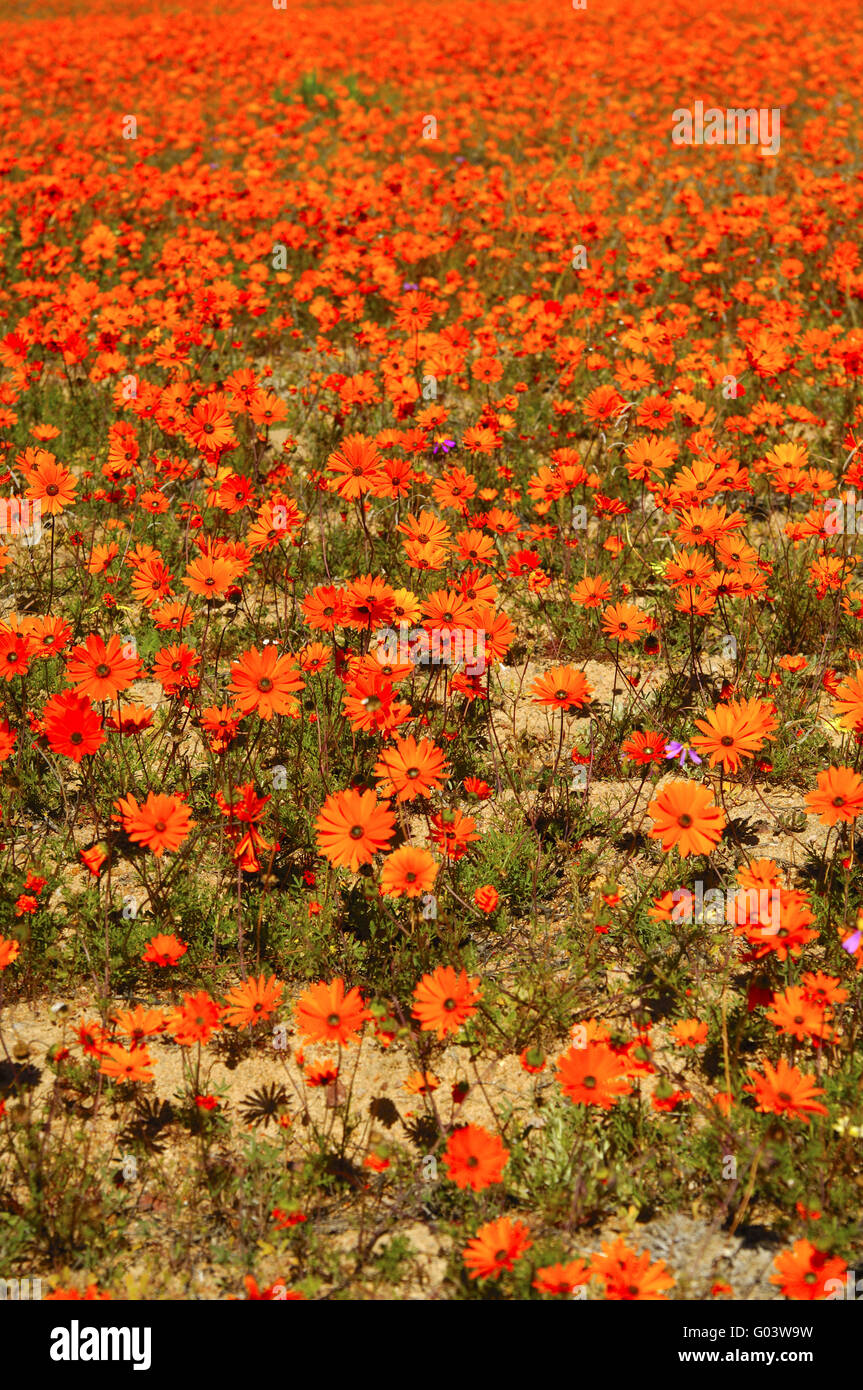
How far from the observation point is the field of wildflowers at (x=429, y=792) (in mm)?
2768

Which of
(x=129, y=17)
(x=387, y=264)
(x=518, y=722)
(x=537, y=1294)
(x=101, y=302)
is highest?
(x=129, y=17)

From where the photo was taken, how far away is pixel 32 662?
4793 millimetres

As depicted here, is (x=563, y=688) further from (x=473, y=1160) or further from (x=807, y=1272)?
(x=807, y=1272)

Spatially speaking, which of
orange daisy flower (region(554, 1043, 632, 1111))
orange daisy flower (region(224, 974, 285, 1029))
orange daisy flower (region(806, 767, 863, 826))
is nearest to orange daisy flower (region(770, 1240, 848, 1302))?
orange daisy flower (region(554, 1043, 632, 1111))

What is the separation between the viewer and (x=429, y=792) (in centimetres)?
347

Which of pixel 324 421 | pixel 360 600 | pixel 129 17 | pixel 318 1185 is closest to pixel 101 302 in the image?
pixel 324 421

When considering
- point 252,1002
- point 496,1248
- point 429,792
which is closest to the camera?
point 496,1248

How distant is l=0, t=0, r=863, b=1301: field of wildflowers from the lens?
2.77m

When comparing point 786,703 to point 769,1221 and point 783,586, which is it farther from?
point 769,1221

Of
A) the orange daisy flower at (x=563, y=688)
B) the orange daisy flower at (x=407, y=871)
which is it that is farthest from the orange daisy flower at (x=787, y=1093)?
the orange daisy flower at (x=563, y=688)

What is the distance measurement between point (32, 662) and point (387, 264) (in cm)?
430
